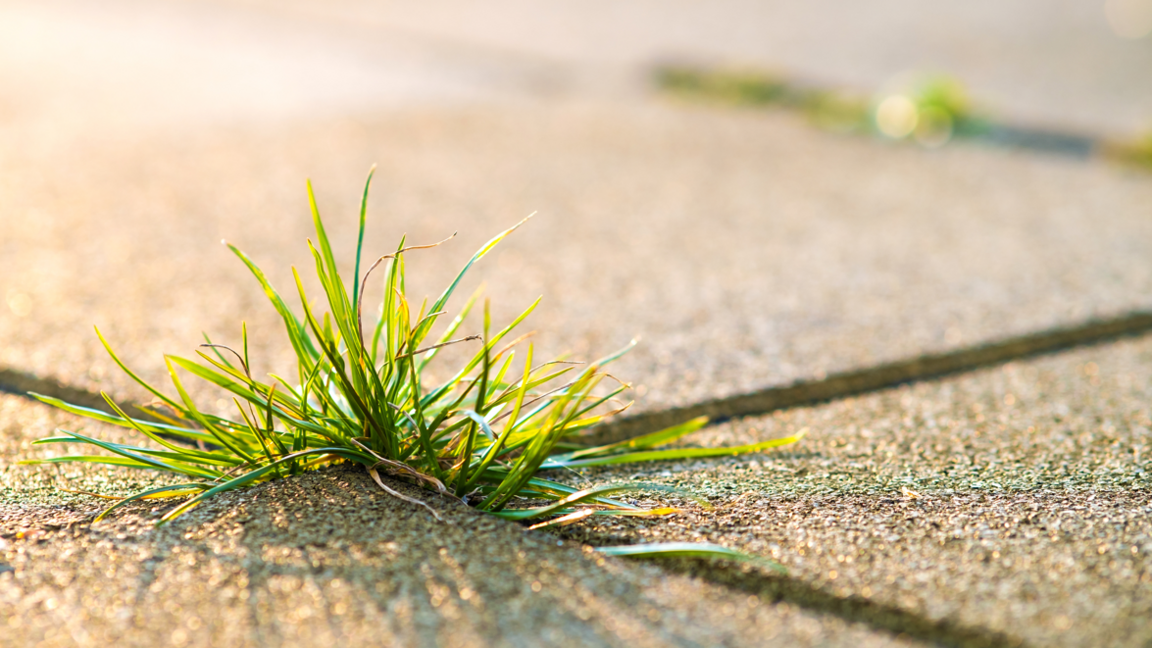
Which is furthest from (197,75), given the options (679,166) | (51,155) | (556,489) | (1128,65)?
(1128,65)

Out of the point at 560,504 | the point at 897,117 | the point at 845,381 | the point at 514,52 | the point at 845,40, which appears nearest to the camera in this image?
the point at 560,504

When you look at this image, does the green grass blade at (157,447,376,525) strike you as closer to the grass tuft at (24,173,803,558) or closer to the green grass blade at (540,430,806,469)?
the grass tuft at (24,173,803,558)

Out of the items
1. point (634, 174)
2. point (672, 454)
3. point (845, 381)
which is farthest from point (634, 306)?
point (634, 174)

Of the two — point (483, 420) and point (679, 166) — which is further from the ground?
point (679, 166)

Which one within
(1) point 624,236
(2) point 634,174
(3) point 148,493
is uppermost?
(2) point 634,174

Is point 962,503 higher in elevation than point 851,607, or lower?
higher

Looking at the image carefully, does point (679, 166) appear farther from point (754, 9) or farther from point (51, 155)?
point (754, 9)

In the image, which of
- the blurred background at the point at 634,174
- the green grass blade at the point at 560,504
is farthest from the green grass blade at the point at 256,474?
the blurred background at the point at 634,174

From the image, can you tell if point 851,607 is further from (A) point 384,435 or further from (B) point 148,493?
(B) point 148,493
